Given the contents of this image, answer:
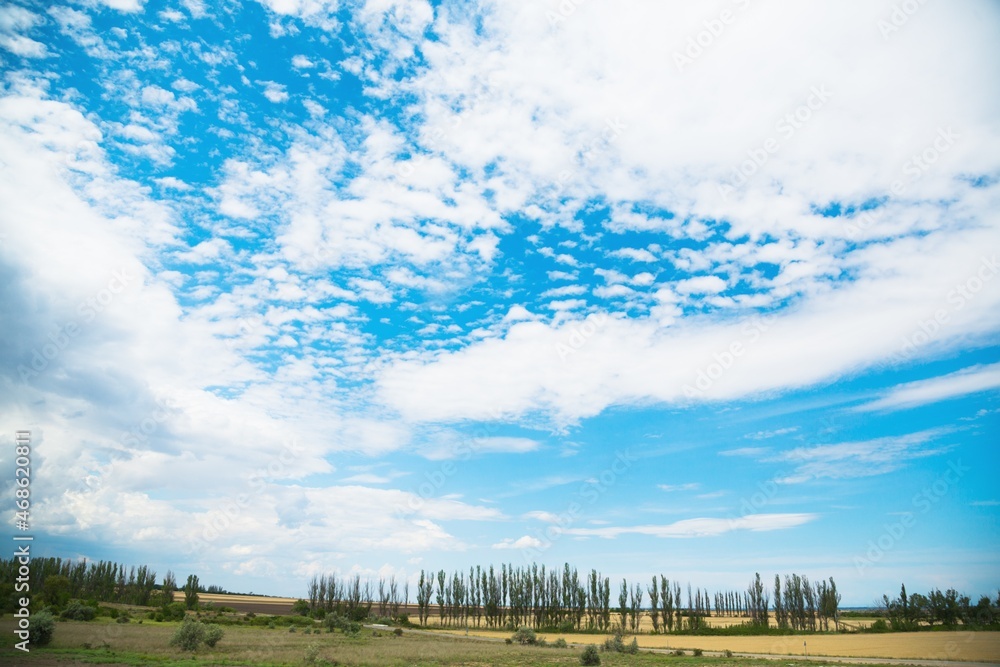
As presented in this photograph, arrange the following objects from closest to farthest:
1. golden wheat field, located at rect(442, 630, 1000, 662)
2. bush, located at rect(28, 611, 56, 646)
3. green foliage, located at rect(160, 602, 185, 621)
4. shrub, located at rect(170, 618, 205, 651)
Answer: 1. bush, located at rect(28, 611, 56, 646)
2. shrub, located at rect(170, 618, 205, 651)
3. golden wheat field, located at rect(442, 630, 1000, 662)
4. green foliage, located at rect(160, 602, 185, 621)

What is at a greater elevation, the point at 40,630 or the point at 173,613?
the point at 40,630

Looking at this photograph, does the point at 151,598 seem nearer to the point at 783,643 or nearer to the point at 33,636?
the point at 33,636

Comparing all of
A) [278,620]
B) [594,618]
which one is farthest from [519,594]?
[278,620]

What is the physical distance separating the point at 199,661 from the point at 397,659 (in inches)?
442

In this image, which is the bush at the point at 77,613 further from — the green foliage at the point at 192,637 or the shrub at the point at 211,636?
the shrub at the point at 211,636

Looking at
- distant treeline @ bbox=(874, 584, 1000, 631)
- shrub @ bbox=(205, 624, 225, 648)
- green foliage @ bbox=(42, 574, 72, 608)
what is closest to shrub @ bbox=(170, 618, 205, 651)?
shrub @ bbox=(205, 624, 225, 648)

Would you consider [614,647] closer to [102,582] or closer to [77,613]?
[77,613]

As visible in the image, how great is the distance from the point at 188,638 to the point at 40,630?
25.4 ft

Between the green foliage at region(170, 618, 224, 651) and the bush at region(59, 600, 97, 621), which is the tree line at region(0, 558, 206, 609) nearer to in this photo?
the bush at region(59, 600, 97, 621)

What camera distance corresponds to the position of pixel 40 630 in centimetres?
3195

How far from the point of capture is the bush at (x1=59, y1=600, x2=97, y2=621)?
5850cm

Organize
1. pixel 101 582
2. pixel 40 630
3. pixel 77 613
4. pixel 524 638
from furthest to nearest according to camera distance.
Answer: pixel 101 582 → pixel 524 638 → pixel 77 613 → pixel 40 630

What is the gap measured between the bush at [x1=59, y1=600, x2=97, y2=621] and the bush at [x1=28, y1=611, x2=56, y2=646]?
33.2 meters

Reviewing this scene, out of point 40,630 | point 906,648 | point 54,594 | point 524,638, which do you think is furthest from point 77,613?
point 906,648
